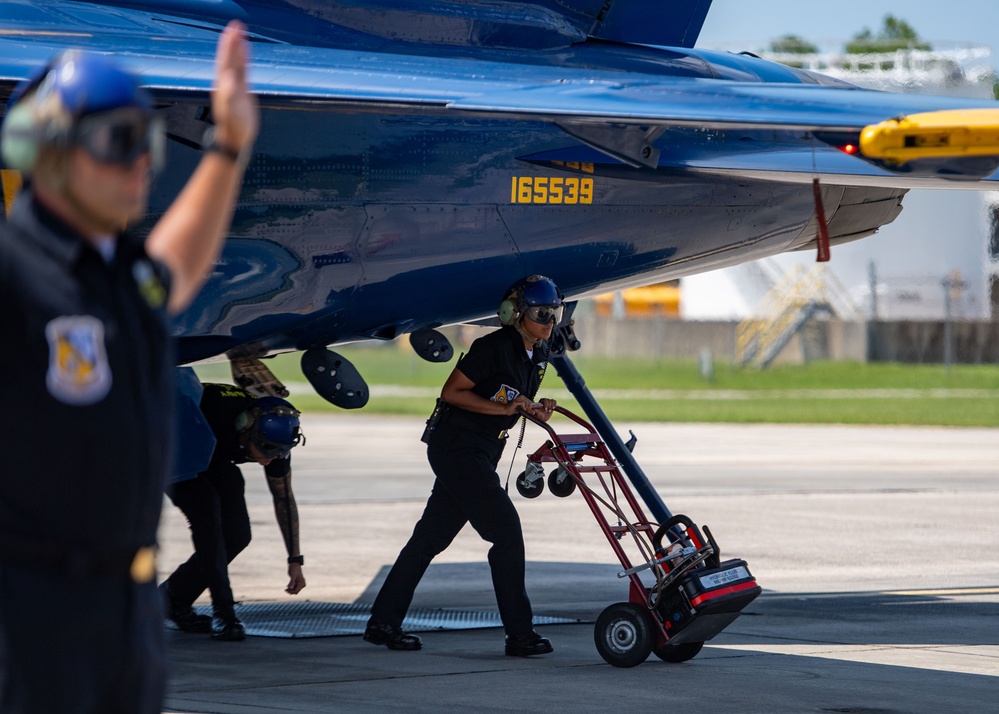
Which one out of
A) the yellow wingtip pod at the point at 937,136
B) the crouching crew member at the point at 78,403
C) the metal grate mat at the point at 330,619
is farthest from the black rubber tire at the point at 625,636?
the crouching crew member at the point at 78,403

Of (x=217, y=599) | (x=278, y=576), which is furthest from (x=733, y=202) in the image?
(x=278, y=576)

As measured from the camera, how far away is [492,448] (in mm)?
7820

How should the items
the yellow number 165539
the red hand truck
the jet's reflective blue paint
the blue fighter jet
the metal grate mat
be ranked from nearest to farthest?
the blue fighter jet < the jet's reflective blue paint < the red hand truck < the yellow number 165539 < the metal grate mat

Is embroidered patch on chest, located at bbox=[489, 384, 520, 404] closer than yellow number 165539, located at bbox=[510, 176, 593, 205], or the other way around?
embroidered patch on chest, located at bbox=[489, 384, 520, 404]

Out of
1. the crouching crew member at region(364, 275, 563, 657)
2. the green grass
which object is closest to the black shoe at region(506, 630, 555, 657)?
the crouching crew member at region(364, 275, 563, 657)

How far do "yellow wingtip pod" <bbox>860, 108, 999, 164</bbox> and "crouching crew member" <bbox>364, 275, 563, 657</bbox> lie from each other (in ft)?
11.1

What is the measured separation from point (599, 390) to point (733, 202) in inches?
1222

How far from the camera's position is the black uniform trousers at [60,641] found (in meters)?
2.61

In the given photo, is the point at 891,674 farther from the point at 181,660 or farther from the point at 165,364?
the point at 165,364

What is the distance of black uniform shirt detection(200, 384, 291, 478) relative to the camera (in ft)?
27.5

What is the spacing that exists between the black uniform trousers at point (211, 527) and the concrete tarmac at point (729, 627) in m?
0.33

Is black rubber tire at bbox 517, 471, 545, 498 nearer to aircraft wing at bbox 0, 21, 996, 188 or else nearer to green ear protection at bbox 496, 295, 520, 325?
green ear protection at bbox 496, 295, 520, 325

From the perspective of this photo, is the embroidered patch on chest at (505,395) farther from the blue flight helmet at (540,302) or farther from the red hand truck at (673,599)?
the blue flight helmet at (540,302)

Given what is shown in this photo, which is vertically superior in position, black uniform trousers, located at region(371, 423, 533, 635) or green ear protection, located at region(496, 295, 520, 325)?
green ear protection, located at region(496, 295, 520, 325)
